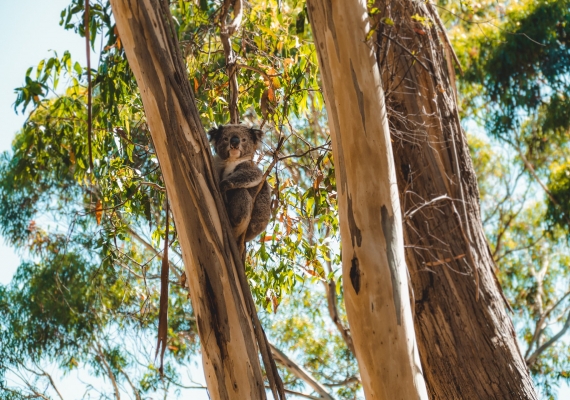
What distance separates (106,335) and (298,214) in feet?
20.1

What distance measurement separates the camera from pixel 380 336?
2230 mm

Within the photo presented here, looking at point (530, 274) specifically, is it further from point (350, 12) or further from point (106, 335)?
point (350, 12)

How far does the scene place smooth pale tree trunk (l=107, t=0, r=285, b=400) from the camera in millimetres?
2307

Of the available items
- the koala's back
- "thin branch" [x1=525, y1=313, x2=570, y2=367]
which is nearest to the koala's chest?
the koala's back

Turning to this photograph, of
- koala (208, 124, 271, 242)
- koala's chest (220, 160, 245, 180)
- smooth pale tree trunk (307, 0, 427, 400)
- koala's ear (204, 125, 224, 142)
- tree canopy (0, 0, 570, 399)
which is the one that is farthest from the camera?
tree canopy (0, 0, 570, 399)

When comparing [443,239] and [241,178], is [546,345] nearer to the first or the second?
[443,239]

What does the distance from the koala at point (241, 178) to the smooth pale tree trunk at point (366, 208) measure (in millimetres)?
1180

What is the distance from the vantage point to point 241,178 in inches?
148

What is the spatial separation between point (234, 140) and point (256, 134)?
281 millimetres

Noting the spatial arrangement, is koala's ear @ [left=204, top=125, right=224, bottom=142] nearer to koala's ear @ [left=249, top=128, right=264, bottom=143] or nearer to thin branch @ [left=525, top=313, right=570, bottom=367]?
koala's ear @ [left=249, top=128, right=264, bottom=143]

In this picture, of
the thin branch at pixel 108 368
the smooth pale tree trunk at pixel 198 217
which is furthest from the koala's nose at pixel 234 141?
the thin branch at pixel 108 368

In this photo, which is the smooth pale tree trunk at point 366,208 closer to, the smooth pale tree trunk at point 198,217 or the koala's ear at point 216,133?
the smooth pale tree trunk at point 198,217

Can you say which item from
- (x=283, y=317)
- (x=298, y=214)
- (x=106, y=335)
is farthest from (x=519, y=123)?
(x=298, y=214)

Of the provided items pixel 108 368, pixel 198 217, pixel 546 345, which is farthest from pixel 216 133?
pixel 546 345
